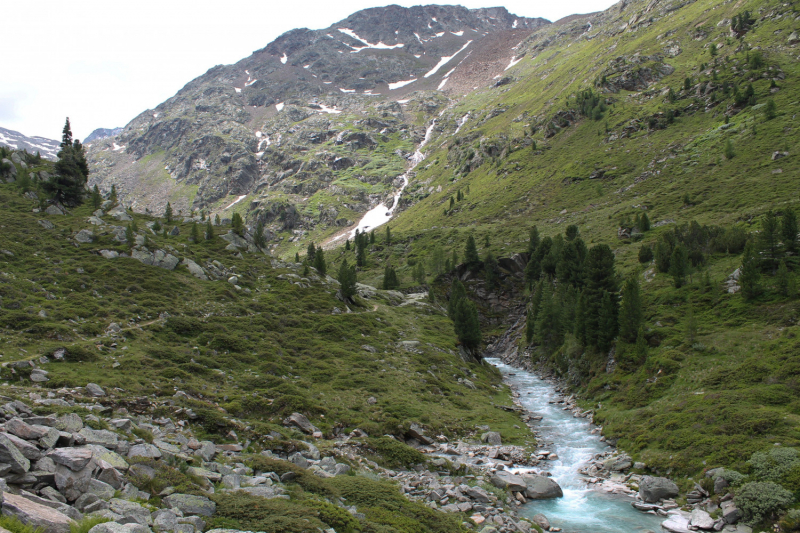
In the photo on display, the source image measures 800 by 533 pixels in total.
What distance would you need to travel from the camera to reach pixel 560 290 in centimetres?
8388

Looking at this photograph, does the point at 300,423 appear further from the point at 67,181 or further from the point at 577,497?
the point at 67,181

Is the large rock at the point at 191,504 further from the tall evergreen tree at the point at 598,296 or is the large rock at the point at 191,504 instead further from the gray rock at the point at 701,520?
the tall evergreen tree at the point at 598,296

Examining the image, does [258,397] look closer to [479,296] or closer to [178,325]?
[178,325]

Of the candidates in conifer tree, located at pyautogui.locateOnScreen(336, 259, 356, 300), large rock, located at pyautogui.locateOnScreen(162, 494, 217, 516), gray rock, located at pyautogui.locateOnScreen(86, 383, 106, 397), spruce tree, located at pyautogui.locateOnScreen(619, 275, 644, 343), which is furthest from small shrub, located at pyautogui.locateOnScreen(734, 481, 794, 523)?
conifer tree, located at pyautogui.locateOnScreen(336, 259, 356, 300)

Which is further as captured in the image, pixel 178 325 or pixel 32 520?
pixel 178 325

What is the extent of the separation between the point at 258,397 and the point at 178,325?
16342 mm

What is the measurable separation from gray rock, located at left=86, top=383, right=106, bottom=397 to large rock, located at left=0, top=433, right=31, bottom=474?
13.1m

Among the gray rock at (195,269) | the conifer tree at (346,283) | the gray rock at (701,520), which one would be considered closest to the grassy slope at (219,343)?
the gray rock at (195,269)

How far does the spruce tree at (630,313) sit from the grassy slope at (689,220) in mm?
3229

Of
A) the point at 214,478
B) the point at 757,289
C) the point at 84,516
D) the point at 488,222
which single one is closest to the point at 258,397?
the point at 214,478

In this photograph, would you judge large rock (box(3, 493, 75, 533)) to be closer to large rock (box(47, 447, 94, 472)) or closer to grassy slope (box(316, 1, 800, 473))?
large rock (box(47, 447, 94, 472))

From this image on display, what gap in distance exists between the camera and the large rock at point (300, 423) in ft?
96.7

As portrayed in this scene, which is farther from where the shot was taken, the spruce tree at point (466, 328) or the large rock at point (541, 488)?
the spruce tree at point (466, 328)

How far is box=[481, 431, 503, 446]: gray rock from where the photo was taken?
120ft
